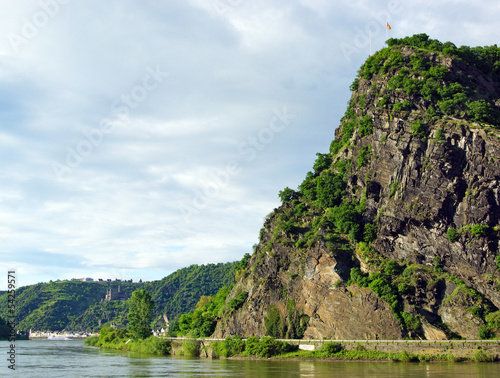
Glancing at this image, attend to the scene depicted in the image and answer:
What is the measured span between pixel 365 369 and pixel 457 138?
184ft

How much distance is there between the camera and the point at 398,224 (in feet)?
312

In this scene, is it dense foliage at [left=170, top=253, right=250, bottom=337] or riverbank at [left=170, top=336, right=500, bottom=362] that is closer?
riverbank at [left=170, top=336, right=500, bottom=362]

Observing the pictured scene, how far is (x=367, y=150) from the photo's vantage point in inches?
4355

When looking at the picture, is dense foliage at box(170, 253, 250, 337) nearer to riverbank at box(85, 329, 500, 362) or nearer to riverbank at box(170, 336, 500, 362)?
riverbank at box(85, 329, 500, 362)

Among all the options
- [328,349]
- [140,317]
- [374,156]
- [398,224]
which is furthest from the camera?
[140,317]

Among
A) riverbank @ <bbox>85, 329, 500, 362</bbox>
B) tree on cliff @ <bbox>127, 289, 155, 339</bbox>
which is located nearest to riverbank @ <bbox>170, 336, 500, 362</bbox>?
riverbank @ <bbox>85, 329, 500, 362</bbox>

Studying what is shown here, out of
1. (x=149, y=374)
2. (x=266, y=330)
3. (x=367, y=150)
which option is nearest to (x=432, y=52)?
(x=367, y=150)

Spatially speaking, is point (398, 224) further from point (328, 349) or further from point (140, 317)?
point (140, 317)

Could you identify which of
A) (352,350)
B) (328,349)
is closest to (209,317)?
(328,349)

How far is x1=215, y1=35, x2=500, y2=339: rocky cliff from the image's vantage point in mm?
84188

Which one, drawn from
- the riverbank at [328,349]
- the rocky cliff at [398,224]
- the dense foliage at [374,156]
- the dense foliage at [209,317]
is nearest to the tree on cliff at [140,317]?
the riverbank at [328,349]

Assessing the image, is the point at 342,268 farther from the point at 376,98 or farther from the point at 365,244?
the point at 376,98

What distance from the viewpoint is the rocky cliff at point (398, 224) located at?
3314 inches

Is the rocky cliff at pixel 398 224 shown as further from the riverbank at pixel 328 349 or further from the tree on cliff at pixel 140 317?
the tree on cliff at pixel 140 317
